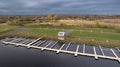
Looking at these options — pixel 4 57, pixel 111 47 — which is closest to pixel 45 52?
pixel 4 57

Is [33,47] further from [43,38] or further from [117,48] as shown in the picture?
[117,48]

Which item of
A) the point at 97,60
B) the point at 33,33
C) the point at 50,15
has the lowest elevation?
the point at 97,60

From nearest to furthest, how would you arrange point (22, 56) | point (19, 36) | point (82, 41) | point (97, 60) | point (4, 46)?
point (97, 60) → point (22, 56) → point (4, 46) → point (82, 41) → point (19, 36)

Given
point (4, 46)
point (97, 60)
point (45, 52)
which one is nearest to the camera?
point (97, 60)

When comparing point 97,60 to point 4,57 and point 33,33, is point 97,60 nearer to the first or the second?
point 4,57

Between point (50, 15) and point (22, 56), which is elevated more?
point (50, 15)

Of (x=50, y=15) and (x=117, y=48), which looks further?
(x=50, y=15)
